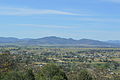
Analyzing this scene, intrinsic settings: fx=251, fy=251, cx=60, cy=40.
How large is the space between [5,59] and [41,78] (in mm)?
28707

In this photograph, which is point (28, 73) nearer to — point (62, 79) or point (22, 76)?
point (22, 76)

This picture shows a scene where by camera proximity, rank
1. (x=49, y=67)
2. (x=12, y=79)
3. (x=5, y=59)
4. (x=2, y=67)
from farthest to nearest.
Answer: (x=5, y=59) → (x=2, y=67) → (x=49, y=67) → (x=12, y=79)

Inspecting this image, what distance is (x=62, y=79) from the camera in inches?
2388

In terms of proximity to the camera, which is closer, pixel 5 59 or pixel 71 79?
pixel 71 79

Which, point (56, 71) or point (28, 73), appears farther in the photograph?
point (56, 71)

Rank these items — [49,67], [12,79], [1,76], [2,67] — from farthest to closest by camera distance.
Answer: [2,67]
[49,67]
[1,76]
[12,79]

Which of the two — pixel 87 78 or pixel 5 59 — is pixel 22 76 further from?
pixel 5 59

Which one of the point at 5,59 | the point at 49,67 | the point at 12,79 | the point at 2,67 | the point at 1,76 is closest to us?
the point at 12,79

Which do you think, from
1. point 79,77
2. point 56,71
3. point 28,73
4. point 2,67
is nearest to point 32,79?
point 28,73

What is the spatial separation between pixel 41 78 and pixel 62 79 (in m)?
5.07

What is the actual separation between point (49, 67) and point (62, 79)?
943cm

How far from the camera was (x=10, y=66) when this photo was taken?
81.5 meters

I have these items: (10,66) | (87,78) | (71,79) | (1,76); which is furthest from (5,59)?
(87,78)

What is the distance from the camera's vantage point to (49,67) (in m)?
69.2
